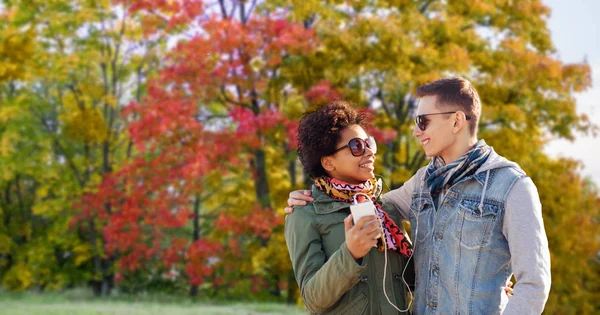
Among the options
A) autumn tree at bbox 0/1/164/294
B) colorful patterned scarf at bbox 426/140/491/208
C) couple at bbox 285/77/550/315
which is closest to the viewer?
couple at bbox 285/77/550/315

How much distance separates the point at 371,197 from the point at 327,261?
1.47 ft

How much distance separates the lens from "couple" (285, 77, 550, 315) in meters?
2.46

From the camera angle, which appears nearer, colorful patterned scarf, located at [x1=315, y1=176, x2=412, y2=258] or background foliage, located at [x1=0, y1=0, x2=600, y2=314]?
colorful patterned scarf, located at [x1=315, y1=176, x2=412, y2=258]

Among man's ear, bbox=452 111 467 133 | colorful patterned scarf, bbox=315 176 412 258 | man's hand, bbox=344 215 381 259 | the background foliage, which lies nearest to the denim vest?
colorful patterned scarf, bbox=315 176 412 258

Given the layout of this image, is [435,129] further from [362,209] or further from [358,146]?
[362,209]

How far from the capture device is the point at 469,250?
2.56 meters

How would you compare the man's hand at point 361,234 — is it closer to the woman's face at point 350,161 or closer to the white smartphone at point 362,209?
the white smartphone at point 362,209

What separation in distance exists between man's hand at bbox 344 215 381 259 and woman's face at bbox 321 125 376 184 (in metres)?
0.49

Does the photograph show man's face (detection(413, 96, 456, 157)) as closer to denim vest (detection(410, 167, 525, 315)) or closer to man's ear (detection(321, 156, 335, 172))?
denim vest (detection(410, 167, 525, 315))

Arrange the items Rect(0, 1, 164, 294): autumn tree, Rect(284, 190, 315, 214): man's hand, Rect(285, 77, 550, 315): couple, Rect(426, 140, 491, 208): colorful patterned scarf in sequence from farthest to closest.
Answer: Rect(0, 1, 164, 294): autumn tree < Rect(284, 190, 315, 214): man's hand < Rect(426, 140, 491, 208): colorful patterned scarf < Rect(285, 77, 550, 315): couple

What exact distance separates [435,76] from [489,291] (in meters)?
10.1

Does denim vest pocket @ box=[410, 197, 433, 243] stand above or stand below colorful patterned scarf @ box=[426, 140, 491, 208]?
below

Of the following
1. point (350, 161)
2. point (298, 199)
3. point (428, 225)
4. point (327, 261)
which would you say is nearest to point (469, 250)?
point (428, 225)

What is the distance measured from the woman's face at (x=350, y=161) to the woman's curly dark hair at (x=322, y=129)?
0.03 m
